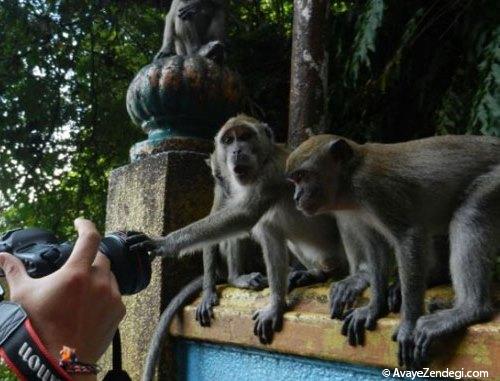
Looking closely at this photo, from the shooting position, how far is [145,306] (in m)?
3.54

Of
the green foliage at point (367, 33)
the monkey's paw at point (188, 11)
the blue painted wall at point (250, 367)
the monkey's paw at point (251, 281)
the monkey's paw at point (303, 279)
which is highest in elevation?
the monkey's paw at point (188, 11)

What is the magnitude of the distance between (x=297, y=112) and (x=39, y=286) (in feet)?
9.60

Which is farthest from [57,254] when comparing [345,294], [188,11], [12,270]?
[188,11]

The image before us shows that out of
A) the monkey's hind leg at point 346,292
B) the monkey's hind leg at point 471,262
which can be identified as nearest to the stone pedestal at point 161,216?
Answer: the monkey's hind leg at point 346,292

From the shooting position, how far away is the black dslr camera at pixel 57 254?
159 centimetres

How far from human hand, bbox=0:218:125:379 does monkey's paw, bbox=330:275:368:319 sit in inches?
49.1

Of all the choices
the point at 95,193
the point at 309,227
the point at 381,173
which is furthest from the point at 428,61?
the point at 95,193

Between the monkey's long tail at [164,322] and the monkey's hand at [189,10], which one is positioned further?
the monkey's hand at [189,10]

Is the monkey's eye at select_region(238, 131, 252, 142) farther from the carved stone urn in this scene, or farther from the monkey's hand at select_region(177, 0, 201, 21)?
the monkey's hand at select_region(177, 0, 201, 21)

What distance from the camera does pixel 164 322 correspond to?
3.30 meters

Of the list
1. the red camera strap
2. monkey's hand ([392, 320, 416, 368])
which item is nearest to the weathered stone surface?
monkey's hand ([392, 320, 416, 368])

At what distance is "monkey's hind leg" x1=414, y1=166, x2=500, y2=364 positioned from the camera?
2.02 meters

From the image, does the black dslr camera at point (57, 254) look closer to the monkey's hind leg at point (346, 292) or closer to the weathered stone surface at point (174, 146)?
the monkey's hind leg at point (346, 292)

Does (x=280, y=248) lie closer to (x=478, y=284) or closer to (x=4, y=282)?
(x=478, y=284)
